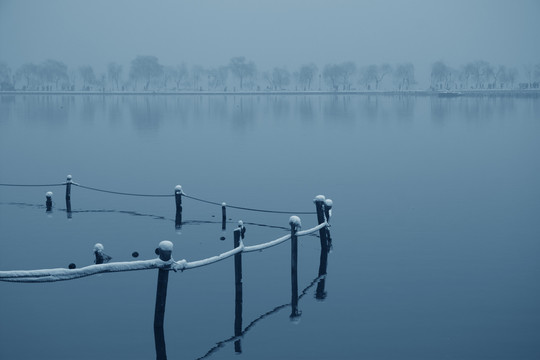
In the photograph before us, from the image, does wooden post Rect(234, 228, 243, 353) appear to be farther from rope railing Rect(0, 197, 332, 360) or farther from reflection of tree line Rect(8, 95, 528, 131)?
reflection of tree line Rect(8, 95, 528, 131)

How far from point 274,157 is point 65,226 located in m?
26.9

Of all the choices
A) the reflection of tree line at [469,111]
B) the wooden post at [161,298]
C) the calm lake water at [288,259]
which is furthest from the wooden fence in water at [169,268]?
the reflection of tree line at [469,111]

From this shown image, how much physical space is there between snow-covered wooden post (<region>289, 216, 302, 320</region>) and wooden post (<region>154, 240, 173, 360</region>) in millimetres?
3359

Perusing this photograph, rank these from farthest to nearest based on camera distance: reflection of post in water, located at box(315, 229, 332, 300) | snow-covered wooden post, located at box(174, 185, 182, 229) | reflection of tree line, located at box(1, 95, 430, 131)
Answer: reflection of tree line, located at box(1, 95, 430, 131) → snow-covered wooden post, located at box(174, 185, 182, 229) → reflection of post in water, located at box(315, 229, 332, 300)

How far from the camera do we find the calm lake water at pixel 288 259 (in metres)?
14.0

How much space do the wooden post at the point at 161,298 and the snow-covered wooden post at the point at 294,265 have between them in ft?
11.0

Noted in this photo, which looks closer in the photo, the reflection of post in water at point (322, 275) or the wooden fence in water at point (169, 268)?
the wooden fence in water at point (169, 268)

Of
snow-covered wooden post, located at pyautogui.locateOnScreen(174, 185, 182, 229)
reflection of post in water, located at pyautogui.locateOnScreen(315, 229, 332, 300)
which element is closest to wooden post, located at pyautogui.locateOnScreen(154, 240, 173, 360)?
reflection of post in water, located at pyautogui.locateOnScreen(315, 229, 332, 300)

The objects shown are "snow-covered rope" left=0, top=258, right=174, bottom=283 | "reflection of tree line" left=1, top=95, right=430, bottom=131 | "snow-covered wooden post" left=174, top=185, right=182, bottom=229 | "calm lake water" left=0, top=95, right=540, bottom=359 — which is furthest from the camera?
"reflection of tree line" left=1, top=95, right=430, bottom=131

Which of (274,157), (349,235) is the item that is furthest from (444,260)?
(274,157)

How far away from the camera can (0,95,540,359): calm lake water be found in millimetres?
14023

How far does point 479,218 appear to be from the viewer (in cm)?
2623

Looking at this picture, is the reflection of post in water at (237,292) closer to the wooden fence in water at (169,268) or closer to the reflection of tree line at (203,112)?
the wooden fence in water at (169,268)

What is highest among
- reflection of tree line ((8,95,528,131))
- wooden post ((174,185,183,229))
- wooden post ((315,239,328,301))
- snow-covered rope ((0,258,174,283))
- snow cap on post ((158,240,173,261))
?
reflection of tree line ((8,95,528,131))
